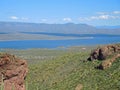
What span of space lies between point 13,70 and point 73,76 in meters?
15.9

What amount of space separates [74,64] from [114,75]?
14.7 meters

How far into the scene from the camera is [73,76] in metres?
54.9

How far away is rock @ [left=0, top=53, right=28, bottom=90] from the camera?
130 feet

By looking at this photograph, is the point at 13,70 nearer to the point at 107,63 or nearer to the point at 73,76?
the point at 73,76

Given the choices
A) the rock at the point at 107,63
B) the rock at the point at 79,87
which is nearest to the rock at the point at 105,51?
the rock at the point at 107,63

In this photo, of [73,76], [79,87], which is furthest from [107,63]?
[79,87]

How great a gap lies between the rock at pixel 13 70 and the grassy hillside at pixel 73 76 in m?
9.10

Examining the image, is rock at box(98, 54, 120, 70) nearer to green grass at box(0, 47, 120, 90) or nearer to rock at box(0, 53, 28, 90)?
green grass at box(0, 47, 120, 90)

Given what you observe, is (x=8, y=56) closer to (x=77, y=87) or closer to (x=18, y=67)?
(x=18, y=67)

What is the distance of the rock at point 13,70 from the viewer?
3956 cm

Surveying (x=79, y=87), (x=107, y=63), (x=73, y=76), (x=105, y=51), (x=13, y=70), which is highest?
(x=105, y=51)

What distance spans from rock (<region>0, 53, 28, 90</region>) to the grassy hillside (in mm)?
9099

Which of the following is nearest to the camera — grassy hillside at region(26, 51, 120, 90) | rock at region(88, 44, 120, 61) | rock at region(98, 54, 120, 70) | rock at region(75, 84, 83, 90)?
grassy hillside at region(26, 51, 120, 90)

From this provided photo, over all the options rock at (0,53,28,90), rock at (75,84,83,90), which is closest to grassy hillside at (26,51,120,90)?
rock at (75,84,83,90)
